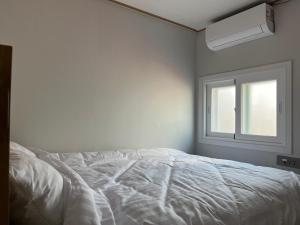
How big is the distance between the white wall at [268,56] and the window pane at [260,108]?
0.23 m

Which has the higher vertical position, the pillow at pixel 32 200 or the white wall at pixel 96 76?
the white wall at pixel 96 76

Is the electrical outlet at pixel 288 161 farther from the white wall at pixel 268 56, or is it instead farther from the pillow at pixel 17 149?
the pillow at pixel 17 149

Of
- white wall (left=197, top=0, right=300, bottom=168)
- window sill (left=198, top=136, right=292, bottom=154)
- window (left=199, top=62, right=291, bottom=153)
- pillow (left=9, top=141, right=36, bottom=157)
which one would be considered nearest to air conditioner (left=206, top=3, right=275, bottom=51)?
white wall (left=197, top=0, right=300, bottom=168)

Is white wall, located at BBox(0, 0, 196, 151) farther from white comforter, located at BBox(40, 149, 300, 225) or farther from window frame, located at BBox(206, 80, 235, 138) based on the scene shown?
white comforter, located at BBox(40, 149, 300, 225)

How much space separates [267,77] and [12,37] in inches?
97.1

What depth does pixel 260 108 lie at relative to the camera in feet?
8.93

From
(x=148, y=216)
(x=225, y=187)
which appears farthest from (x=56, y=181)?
(x=225, y=187)

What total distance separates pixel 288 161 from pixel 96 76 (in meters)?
2.07

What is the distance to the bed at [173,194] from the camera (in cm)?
89

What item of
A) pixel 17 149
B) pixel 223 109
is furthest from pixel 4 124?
pixel 223 109

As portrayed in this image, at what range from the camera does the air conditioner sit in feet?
7.97

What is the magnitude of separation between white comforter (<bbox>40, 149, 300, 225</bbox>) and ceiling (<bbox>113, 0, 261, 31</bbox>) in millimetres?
1695

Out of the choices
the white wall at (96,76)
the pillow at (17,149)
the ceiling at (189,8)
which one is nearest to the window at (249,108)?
the white wall at (96,76)

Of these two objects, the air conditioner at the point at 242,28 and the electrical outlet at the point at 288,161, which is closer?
the electrical outlet at the point at 288,161
